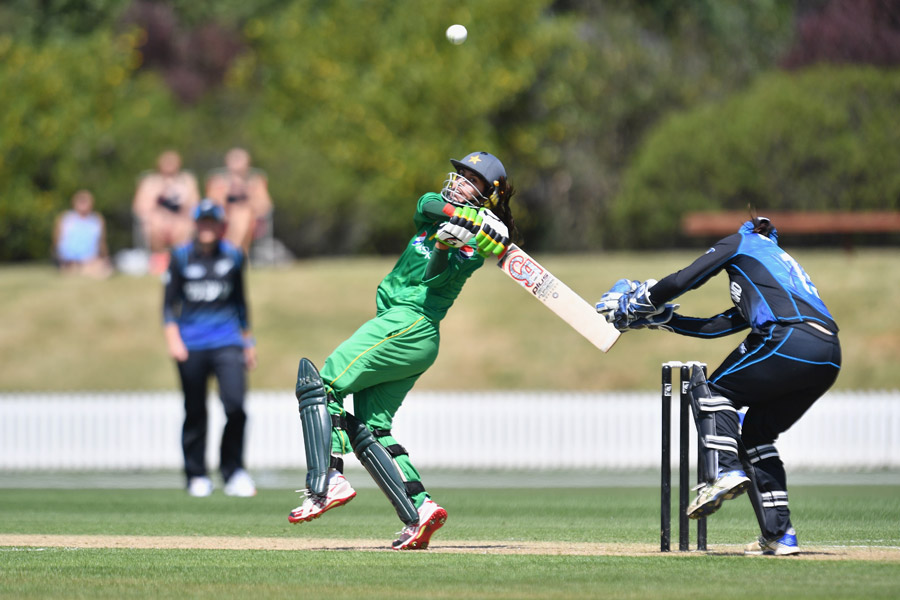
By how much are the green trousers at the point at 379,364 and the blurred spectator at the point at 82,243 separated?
1674cm

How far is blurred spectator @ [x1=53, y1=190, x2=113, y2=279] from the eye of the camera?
76.2 ft

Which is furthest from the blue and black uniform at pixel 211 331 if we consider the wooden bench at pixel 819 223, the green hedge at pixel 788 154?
the green hedge at pixel 788 154

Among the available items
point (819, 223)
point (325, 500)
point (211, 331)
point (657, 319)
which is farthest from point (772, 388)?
point (819, 223)

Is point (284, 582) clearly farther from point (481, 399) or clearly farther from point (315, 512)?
point (481, 399)

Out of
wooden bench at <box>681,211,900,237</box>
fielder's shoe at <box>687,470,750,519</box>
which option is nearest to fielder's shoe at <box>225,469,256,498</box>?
fielder's shoe at <box>687,470,750,519</box>

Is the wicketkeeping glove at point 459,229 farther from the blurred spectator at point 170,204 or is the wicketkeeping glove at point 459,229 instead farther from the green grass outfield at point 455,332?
the green grass outfield at point 455,332

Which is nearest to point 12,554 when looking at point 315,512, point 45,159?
point 315,512

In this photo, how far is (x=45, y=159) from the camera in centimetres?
3170

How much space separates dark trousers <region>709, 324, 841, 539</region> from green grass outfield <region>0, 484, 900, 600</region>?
0.39m

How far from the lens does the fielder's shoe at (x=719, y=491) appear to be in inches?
253

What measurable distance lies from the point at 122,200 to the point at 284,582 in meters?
29.9

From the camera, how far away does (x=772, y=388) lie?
21.9ft

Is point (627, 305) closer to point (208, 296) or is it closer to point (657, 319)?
point (657, 319)

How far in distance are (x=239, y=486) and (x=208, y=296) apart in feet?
5.07
